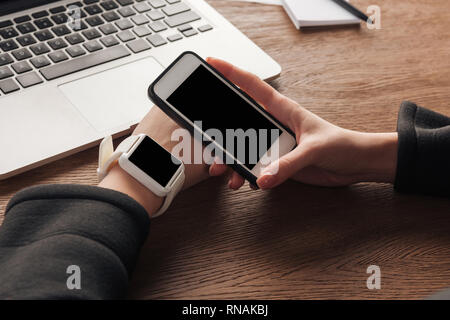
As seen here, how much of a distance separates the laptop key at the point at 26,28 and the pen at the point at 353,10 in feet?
1.91

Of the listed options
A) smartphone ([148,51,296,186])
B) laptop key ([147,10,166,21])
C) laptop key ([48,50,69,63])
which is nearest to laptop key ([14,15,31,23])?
laptop key ([48,50,69,63])

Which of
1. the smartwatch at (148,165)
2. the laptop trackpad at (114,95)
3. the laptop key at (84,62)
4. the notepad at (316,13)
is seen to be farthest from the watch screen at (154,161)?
the notepad at (316,13)

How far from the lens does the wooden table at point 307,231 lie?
1.75 feet

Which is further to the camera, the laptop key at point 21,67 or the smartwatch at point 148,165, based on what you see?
the laptop key at point 21,67

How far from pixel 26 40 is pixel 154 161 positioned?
35cm

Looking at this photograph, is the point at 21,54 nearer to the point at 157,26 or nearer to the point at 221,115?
the point at 157,26

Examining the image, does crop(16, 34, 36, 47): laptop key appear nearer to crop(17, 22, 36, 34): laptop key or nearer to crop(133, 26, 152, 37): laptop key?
crop(17, 22, 36, 34): laptop key

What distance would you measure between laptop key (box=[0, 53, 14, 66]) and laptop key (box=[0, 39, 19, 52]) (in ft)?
0.05

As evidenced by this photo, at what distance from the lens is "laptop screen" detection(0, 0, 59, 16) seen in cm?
80

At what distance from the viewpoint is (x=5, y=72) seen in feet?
2.33

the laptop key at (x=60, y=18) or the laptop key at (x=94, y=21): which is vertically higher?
the laptop key at (x=60, y=18)

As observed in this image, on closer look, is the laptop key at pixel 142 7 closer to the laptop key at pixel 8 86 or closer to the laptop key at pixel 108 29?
the laptop key at pixel 108 29
